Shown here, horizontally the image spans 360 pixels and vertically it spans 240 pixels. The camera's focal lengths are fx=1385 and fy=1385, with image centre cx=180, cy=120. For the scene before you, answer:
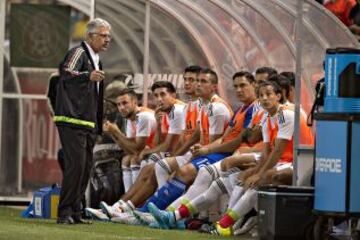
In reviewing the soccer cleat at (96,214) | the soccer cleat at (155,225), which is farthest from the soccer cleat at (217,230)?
the soccer cleat at (96,214)

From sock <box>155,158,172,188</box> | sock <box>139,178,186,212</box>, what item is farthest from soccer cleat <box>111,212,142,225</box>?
sock <box>155,158,172,188</box>

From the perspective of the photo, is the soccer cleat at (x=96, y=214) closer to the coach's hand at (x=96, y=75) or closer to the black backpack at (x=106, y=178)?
Result: the black backpack at (x=106, y=178)

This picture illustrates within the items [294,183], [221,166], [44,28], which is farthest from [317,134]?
[44,28]

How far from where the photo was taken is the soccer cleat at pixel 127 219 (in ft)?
50.8

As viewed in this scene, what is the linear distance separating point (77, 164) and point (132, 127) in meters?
2.84

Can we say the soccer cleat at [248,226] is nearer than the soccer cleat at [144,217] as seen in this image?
Yes

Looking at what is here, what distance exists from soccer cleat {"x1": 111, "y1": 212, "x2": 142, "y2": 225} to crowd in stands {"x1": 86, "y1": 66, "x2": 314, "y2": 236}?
0.01 meters

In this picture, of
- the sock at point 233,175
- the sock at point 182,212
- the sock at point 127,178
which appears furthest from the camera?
the sock at point 127,178

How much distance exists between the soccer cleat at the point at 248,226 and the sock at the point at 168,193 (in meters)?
1.43

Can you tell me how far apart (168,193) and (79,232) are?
219 centimetres

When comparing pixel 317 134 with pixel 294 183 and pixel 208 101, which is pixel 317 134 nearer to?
pixel 294 183

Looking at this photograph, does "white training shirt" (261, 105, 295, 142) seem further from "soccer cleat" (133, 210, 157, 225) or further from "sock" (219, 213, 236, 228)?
"soccer cleat" (133, 210, 157, 225)

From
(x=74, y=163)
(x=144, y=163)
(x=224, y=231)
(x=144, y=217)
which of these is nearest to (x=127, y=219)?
(x=144, y=217)

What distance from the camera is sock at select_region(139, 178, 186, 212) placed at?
598 inches
